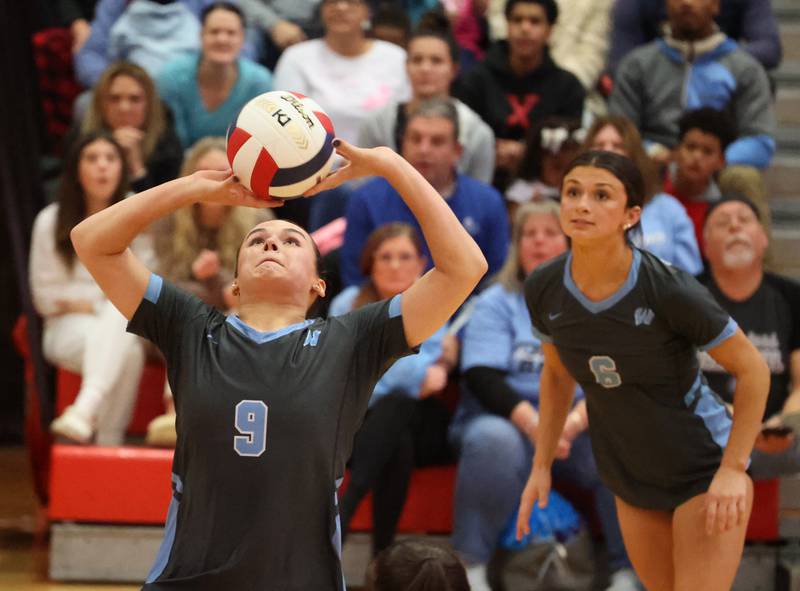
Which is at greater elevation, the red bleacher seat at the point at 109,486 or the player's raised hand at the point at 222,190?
the player's raised hand at the point at 222,190

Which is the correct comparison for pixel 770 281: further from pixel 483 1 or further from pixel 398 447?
pixel 483 1

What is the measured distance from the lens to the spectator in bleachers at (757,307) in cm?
553

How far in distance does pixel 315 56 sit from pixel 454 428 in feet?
8.41

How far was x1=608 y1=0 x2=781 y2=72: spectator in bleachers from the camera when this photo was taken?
7.73 meters

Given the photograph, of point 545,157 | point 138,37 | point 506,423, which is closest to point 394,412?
point 506,423

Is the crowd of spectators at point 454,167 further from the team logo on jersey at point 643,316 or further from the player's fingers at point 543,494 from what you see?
the team logo on jersey at point 643,316

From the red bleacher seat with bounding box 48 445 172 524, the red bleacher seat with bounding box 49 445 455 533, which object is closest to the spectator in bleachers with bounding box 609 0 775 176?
the red bleacher seat with bounding box 49 445 455 533

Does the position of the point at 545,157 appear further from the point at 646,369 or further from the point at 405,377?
the point at 646,369

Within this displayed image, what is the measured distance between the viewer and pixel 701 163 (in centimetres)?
678

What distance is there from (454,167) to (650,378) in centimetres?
272

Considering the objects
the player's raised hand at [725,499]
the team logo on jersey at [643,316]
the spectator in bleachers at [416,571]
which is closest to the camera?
the spectator in bleachers at [416,571]

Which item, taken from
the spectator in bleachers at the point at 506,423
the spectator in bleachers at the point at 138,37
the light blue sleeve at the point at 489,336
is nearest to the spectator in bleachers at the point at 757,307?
the spectator in bleachers at the point at 506,423

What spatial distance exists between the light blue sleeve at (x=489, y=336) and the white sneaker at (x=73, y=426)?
1620mm

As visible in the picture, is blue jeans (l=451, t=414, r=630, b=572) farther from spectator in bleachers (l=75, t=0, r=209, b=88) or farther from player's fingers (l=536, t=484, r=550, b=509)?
Result: spectator in bleachers (l=75, t=0, r=209, b=88)
